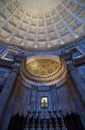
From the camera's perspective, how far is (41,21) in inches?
1067

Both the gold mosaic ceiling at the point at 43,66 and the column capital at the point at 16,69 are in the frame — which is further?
the gold mosaic ceiling at the point at 43,66

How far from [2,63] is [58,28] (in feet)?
44.5

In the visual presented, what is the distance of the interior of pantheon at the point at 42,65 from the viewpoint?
347 inches

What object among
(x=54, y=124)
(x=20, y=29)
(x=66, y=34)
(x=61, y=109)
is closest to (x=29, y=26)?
(x=20, y=29)

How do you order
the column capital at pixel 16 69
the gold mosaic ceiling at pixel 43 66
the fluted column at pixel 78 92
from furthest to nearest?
the gold mosaic ceiling at pixel 43 66 → the column capital at pixel 16 69 → the fluted column at pixel 78 92

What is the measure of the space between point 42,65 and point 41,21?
12.1 m

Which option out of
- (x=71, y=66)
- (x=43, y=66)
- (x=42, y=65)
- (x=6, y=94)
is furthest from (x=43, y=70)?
(x=6, y=94)

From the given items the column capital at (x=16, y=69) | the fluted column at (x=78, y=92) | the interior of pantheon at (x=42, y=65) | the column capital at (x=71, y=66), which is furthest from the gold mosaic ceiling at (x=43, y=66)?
the fluted column at (x=78, y=92)

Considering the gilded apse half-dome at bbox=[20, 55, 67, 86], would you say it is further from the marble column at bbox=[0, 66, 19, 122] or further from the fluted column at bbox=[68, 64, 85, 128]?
the marble column at bbox=[0, 66, 19, 122]

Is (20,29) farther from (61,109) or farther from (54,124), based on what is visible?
(54,124)

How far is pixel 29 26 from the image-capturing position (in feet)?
84.7

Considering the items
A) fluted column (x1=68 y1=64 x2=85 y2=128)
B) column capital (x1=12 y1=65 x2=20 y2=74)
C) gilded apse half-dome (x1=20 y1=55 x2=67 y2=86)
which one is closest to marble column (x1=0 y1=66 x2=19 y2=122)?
column capital (x1=12 y1=65 x2=20 y2=74)

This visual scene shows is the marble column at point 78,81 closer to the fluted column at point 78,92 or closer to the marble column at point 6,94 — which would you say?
the fluted column at point 78,92

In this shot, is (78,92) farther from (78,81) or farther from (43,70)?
(43,70)
